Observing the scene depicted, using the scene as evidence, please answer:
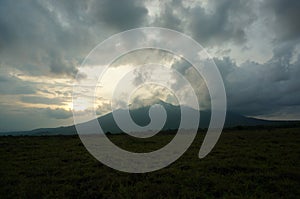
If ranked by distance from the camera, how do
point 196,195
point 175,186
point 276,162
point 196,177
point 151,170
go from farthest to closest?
1. point 276,162
2. point 151,170
3. point 196,177
4. point 175,186
5. point 196,195

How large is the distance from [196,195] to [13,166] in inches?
484

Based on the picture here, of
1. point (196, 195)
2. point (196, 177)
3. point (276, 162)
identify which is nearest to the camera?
point (196, 195)

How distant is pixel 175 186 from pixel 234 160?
22.3ft

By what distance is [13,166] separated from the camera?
14.8 metres

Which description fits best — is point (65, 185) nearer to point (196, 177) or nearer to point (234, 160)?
point (196, 177)

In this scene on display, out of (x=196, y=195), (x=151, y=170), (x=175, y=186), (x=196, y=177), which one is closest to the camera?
(x=196, y=195)

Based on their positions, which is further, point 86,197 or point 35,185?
point 35,185

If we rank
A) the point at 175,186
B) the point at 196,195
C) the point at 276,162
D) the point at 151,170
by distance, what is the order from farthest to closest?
1. the point at 276,162
2. the point at 151,170
3. the point at 175,186
4. the point at 196,195

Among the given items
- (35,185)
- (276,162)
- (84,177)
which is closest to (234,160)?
Result: (276,162)

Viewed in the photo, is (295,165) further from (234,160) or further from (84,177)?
(84,177)

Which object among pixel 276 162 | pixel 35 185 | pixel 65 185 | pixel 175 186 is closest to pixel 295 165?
pixel 276 162

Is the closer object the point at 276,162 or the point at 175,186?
the point at 175,186

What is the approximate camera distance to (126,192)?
8.93 m

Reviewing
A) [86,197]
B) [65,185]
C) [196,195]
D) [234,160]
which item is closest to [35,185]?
[65,185]
